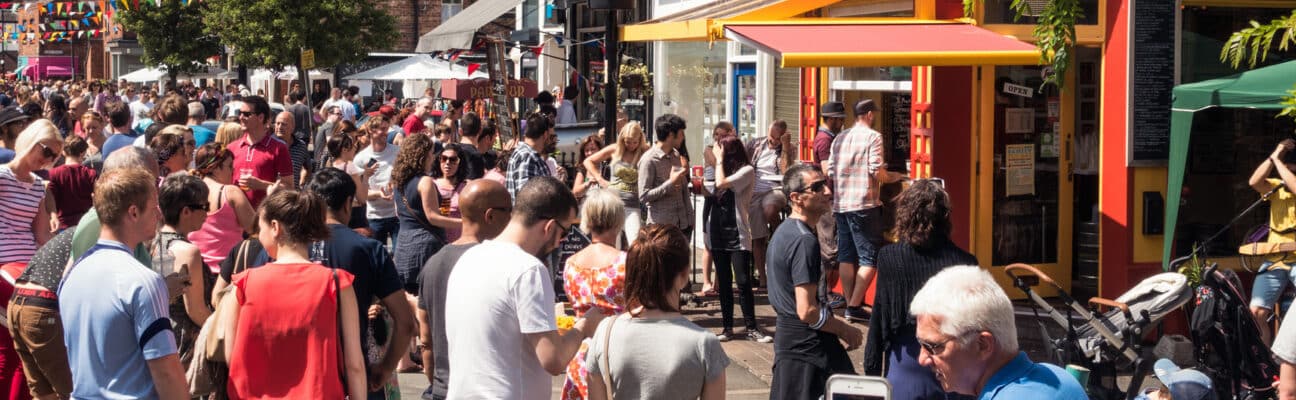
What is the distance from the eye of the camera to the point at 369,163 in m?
10.9

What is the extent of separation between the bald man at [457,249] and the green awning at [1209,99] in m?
4.62

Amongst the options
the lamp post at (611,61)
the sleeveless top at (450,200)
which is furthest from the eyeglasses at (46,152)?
the lamp post at (611,61)

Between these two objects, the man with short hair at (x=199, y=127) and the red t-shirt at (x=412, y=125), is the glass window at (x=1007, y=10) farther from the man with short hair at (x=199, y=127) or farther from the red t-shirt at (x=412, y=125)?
the red t-shirt at (x=412, y=125)

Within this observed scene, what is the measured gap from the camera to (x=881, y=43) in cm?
916

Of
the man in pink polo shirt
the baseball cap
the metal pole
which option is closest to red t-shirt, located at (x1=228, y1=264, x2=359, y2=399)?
the baseball cap

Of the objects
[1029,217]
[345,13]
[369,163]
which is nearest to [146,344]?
[369,163]

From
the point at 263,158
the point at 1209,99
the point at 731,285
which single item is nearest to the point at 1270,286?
the point at 1209,99

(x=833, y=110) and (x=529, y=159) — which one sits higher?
(x=833, y=110)

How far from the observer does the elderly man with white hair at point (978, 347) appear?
3.31 m

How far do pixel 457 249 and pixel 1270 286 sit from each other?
4.97 metres

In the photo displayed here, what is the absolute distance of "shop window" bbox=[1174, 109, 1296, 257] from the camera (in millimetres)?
9875

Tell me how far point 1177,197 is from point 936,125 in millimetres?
1851

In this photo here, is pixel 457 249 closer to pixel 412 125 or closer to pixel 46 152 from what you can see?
pixel 46 152

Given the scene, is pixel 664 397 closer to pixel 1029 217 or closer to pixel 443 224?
pixel 443 224
